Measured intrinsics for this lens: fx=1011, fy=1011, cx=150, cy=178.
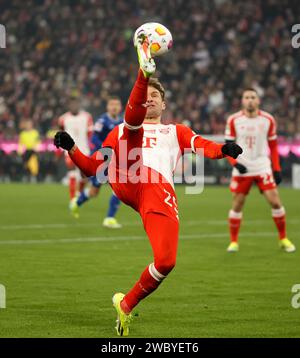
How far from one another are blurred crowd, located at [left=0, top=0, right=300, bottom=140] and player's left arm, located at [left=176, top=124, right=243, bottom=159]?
2146 centimetres

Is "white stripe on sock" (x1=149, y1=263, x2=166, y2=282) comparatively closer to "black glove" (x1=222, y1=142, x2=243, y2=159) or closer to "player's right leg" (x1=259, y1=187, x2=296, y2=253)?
"black glove" (x1=222, y1=142, x2=243, y2=159)

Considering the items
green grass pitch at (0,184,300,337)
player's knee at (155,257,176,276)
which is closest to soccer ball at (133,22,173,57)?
player's knee at (155,257,176,276)

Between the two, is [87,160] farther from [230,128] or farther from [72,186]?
[72,186]

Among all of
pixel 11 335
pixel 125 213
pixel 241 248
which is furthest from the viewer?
pixel 125 213

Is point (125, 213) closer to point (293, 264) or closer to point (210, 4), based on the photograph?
point (293, 264)

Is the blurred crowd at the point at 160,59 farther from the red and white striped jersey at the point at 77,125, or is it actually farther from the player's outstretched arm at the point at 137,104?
the player's outstretched arm at the point at 137,104

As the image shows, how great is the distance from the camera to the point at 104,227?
17.8 meters

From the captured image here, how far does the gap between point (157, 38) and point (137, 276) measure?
14.3 ft

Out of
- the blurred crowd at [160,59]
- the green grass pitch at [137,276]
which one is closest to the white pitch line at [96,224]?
the green grass pitch at [137,276]

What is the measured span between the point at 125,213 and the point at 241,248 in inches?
249

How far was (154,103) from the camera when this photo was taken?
347 inches

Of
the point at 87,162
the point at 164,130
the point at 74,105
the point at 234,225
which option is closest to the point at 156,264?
the point at 87,162

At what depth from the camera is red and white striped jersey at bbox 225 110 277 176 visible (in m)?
14.7
